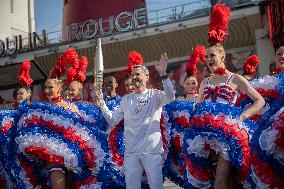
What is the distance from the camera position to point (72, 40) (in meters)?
17.1

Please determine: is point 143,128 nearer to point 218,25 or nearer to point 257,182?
point 218,25

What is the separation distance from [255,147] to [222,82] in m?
0.76

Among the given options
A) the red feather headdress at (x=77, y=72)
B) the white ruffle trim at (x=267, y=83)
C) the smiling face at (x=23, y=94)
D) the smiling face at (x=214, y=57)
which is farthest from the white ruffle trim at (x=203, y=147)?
the smiling face at (x=23, y=94)

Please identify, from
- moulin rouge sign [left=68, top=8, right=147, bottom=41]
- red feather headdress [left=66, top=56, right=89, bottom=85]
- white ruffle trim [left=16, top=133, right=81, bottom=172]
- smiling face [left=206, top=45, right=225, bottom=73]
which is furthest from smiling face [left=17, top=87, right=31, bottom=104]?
moulin rouge sign [left=68, top=8, right=147, bottom=41]

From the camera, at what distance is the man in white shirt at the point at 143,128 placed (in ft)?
12.8

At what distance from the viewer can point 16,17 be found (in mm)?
27453

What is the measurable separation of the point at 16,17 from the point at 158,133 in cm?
2569

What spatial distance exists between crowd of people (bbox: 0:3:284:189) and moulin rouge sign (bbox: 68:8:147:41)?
11022 millimetres

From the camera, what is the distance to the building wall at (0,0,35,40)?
26250 millimetres

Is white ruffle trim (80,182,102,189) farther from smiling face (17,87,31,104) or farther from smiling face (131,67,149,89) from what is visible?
smiling face (17,87,31,104)

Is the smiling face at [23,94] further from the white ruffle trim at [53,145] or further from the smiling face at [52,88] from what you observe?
the white ruffle trim at [53,145]

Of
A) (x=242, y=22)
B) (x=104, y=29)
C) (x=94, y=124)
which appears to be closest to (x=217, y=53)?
(x=94, y=124)

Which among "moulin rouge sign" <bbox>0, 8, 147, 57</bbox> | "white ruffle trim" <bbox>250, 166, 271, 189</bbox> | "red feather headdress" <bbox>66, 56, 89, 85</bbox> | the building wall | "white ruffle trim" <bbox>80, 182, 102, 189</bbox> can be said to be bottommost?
"white ruffle trim" <bbox>80, 182, 102, 189</bbox>

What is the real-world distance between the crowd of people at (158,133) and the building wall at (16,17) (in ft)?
74.7
